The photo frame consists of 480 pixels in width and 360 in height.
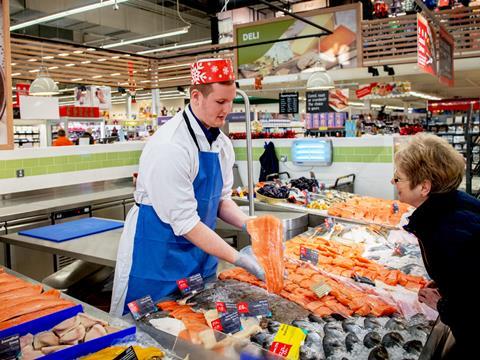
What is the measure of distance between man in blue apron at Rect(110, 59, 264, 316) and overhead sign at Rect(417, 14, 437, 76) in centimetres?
459

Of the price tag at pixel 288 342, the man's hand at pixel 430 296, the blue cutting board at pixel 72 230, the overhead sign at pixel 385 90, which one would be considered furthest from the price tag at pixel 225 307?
the overhead sign at pixel 385 90

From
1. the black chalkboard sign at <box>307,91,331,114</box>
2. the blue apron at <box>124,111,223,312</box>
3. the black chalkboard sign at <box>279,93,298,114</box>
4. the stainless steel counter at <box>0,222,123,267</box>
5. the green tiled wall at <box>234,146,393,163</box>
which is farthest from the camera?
the black chalkboard sign at <box>279,93,298,114</box>

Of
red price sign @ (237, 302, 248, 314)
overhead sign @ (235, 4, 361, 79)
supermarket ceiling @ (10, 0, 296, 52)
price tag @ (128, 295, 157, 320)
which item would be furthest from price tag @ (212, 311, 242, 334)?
supermarket ceiling @ (10, 0, 296, 52)

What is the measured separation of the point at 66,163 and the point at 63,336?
5922 mm

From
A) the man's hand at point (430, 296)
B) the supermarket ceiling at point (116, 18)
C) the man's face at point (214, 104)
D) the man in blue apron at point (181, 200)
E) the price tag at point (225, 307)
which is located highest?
the supermarket ceiling at point (116, 18)

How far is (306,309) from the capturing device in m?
2.32

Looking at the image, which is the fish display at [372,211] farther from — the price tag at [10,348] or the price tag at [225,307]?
the price tag at [10,348]

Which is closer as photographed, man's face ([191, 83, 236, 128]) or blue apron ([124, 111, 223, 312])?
man's face ([191, 83, 236, 128])

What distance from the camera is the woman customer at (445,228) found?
1889mm

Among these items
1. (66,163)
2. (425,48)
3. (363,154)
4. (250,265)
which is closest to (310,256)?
(250,265)

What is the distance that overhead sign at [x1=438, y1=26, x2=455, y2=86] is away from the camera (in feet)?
27.1

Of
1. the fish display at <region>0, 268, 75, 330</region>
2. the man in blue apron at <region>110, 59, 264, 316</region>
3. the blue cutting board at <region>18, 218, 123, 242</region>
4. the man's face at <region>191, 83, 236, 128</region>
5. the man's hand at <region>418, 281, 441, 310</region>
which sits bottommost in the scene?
the man's hand at <region>418, 281, 441, 310</region>

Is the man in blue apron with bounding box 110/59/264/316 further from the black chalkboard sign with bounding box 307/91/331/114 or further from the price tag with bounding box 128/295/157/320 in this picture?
the black chalkboard sign with bounding box 307/91/331/114

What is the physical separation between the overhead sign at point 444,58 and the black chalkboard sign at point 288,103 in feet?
13.3
